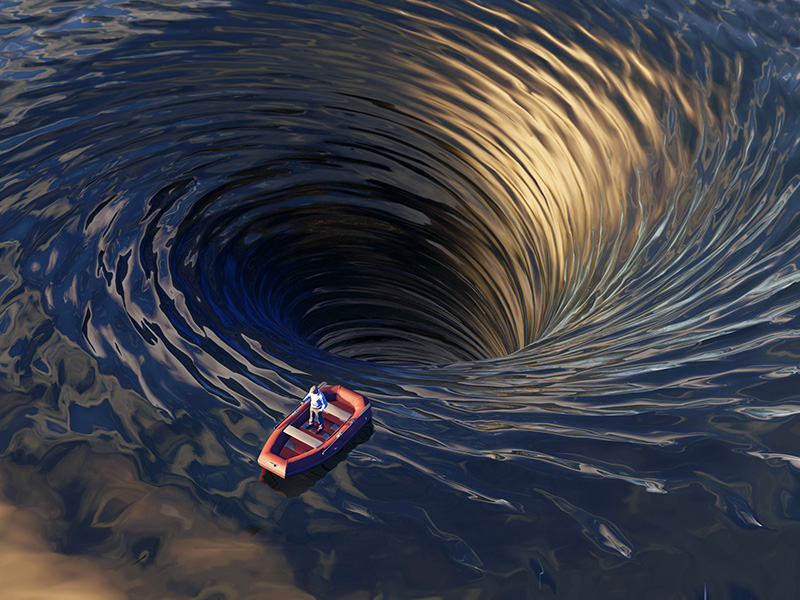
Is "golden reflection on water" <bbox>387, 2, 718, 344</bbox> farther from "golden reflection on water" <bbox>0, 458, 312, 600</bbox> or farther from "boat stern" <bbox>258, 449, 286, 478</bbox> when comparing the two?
"golden reflection on water" <bbox>0, 458, 312, 600</bbox>

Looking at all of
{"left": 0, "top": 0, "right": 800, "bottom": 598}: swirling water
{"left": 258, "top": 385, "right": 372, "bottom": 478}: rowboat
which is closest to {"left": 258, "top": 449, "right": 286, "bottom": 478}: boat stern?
{"left": 258, "top": 385, "right": 372, "bottom": 478}: rowboat

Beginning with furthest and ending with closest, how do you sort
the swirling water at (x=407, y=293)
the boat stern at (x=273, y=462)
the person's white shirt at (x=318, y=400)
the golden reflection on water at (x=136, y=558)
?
the person's white shirt at (x=318, y=400)
the boat stern at (x=273, y=462)
the swirling water at (x=407, y=293)
the golden reflection on water at (x=136, y=558)

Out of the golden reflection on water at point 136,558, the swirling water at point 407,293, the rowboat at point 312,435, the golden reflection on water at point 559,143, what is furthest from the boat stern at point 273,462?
the golden reflection on water at point 559,143

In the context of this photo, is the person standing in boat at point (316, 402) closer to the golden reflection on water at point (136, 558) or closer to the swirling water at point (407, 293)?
the swirling water at point (407, 293)

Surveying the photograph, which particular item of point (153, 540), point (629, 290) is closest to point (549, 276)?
point (629, 290)

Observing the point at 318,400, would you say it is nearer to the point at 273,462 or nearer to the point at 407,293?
the point at 273,462

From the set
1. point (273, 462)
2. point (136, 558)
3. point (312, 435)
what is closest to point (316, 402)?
point (312, 435)

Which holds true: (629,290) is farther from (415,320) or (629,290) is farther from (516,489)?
(415,320)
